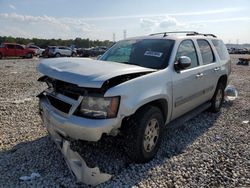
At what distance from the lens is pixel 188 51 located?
17.8 ft

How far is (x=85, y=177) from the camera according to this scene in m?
3.50

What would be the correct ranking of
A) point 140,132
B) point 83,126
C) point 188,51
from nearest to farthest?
1. point 83,126
2. point 140,132
3. point 188,51

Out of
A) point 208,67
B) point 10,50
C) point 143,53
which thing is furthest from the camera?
point 10,50

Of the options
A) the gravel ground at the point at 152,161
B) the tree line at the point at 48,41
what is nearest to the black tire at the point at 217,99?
the gravel ground at the point at 152,161

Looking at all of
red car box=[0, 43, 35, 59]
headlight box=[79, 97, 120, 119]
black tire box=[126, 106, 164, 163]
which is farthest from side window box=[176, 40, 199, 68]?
red car box=[0, 43, 35, 59]

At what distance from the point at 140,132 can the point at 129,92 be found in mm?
564

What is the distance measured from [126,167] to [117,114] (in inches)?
36.6

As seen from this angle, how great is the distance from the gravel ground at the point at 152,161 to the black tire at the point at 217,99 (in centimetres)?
56

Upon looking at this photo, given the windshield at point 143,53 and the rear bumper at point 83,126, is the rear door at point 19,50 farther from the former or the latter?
the rear bumper at point 83,126

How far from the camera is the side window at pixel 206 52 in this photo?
19.8 feet

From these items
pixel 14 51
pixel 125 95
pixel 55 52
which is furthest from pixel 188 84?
pixel 55 52

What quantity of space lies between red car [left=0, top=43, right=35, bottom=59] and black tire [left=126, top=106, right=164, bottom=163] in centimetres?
2994

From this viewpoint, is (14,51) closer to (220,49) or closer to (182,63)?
(220,49)

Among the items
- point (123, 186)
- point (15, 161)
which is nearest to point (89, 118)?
point (123, 186)
